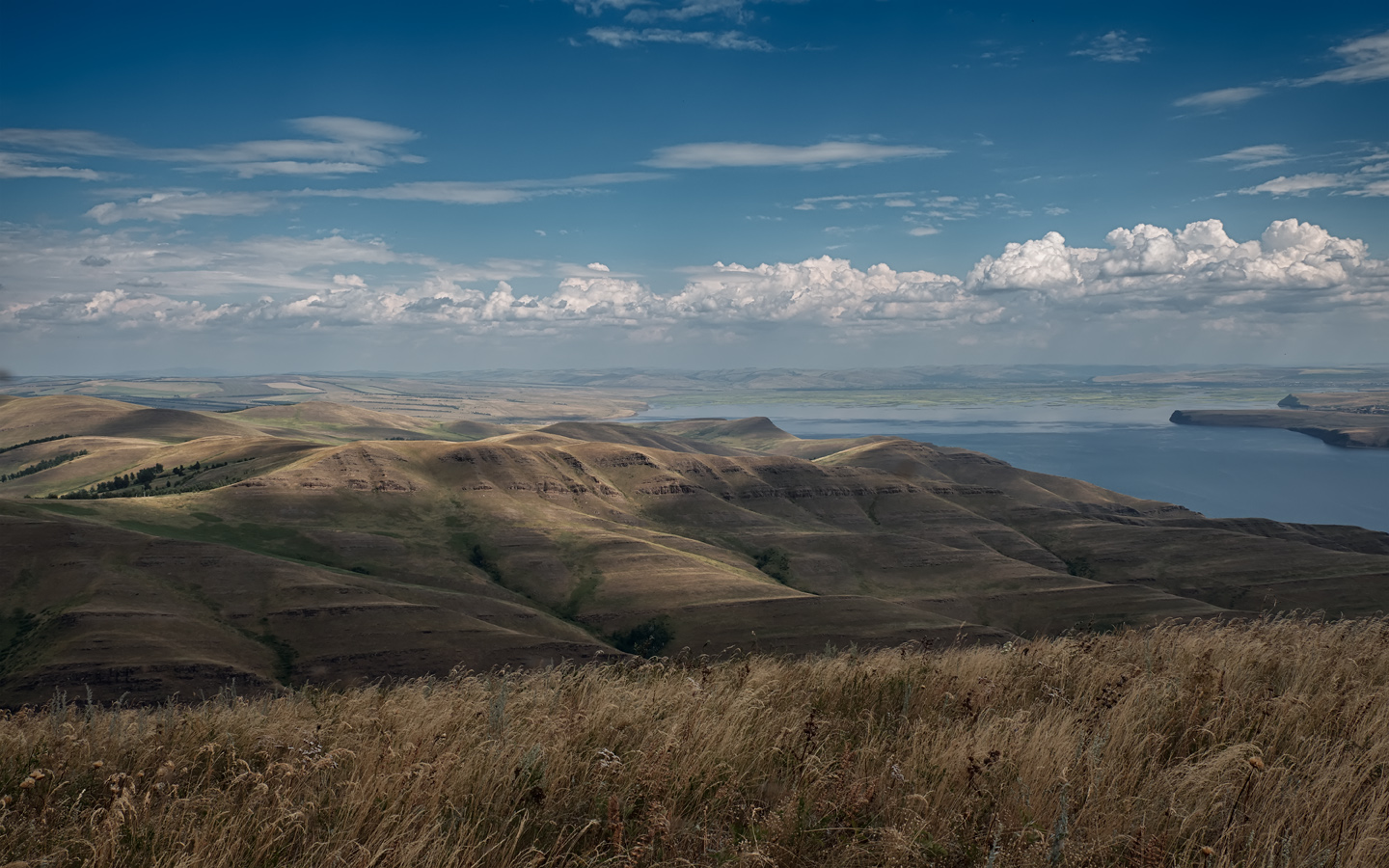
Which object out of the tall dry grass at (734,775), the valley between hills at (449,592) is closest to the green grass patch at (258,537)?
the valley between hills at (449,592)

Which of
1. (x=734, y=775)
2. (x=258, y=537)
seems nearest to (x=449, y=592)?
(x=258, y=537)

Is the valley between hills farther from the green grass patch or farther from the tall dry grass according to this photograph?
the tall dry grass

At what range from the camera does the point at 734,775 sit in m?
6.46

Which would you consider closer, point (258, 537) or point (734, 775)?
point (734, 775)

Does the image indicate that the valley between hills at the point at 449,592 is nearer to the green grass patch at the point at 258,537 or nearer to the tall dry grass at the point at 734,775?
the green grass patch at the point at 258,537

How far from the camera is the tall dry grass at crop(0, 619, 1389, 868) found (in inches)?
209

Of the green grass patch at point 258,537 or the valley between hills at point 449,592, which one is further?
the green grass patch at point 258,537

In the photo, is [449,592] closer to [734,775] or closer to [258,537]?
[258,537]

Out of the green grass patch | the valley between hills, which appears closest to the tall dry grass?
the valley between hills

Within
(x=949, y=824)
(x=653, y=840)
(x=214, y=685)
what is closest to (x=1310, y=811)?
(x=949, y=824)

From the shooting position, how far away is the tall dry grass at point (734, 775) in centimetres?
532

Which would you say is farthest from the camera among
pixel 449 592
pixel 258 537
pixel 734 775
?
pixel 258 537

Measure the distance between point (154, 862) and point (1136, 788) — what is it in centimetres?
701

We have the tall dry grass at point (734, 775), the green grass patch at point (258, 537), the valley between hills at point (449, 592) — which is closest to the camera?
the tall dry grass at point (734, 775)
